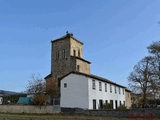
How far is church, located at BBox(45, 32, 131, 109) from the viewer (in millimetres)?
30812

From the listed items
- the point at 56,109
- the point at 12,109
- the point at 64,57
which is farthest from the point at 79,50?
the point at 12,109

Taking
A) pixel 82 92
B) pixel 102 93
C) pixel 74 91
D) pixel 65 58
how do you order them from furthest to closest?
pixel 65 58
pixel 102 93
pixel 74 91
pixel 82 92

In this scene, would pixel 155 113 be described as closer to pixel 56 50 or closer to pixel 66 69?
pixel 66 69

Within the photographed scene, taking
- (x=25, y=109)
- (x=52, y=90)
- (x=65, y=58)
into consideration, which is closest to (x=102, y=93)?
(x=52, y=90)

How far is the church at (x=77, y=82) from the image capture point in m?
30.8

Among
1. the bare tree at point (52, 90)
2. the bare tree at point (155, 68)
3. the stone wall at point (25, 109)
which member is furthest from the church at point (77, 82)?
the bare tree at point (155, 68)

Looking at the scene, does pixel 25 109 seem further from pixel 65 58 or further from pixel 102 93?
pixel 65 58

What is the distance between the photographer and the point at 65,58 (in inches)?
1811

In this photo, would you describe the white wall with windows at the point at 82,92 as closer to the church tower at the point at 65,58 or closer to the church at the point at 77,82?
the church at the point at 77,82

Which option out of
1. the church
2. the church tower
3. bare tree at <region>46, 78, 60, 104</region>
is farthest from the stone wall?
the church tower

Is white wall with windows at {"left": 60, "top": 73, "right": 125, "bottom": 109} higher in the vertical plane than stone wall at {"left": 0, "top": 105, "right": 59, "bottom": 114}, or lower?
higher

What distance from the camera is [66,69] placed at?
147 ft

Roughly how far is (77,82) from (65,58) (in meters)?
15.3

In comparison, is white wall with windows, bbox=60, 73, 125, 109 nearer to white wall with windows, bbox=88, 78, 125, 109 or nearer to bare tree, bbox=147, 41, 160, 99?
white wall with windows, bbox=88, 78, 125, 109
